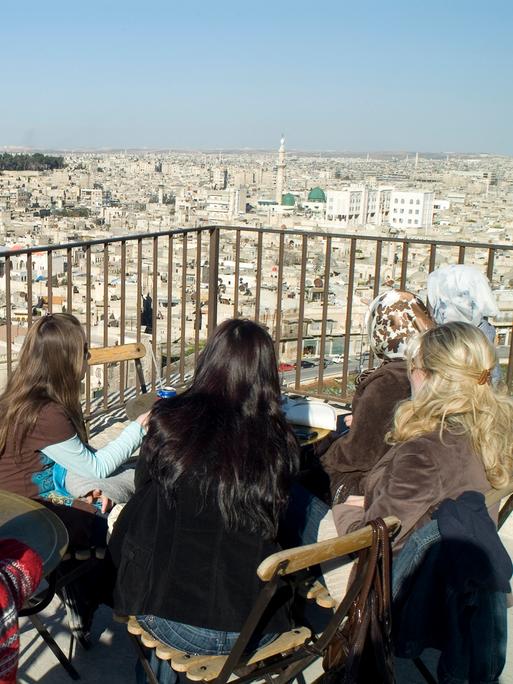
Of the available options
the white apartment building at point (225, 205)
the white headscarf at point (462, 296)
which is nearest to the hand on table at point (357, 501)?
the white headscarf at point (462, 296)

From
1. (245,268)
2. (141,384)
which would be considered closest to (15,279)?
(245,268)

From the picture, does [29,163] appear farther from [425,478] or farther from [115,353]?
[425,478]

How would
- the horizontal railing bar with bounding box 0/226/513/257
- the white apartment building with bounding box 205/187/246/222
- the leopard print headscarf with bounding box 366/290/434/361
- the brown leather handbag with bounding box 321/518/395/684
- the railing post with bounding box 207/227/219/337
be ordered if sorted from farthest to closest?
the white apartment building with bounding box 205/187/246/222
the railing post with bounding box 207/227/219/337
the horizontal railing bar with bounding box 0/226/513/257
the leopard print headscarf with bounding box 366/290/434/361
the brown leather handbag with bounding box 321/518/395/684

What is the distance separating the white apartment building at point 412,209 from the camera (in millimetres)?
79719

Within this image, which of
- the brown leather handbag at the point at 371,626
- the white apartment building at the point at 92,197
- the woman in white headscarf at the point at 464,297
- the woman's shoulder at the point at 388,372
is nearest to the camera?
the brown leather handbag at the point at 371,626

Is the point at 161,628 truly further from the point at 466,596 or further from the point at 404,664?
the point at 404,664

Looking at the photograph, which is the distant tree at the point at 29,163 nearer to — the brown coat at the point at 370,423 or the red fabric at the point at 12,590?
the brown coat at the point at 370,423

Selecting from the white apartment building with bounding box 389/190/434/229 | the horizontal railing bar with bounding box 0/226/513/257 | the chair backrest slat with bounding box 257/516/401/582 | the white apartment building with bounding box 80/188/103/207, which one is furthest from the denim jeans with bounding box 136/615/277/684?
the white apartment building with bounding box 80/188/103/207

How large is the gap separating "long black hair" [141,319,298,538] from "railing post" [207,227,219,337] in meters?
3.08

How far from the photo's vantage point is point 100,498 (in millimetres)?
2539

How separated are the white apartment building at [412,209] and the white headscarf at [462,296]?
75.4 metres

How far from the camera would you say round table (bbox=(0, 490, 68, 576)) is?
1832 millimetres

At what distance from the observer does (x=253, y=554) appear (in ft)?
5.96

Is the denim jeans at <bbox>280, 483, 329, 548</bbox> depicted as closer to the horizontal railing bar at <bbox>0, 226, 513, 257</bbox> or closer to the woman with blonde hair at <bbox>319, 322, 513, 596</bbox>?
the woman with blonde hair at <bbox>319, 322, 513, 596</bbox>
